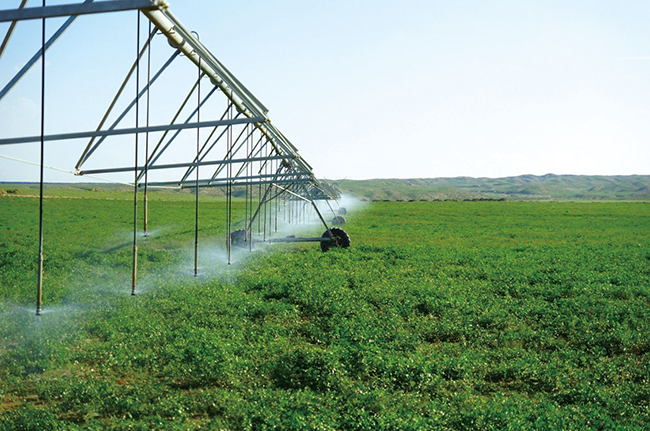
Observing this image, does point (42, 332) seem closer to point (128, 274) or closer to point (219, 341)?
point (219, 341)

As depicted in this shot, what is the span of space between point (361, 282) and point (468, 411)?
698 cm

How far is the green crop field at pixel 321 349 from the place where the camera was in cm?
552

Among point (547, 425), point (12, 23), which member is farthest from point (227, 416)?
point (12, 23)

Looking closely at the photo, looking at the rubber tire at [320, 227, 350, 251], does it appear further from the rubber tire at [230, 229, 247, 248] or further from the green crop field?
the green crop field

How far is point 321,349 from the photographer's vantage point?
24.1 ft

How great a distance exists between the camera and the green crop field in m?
5.52

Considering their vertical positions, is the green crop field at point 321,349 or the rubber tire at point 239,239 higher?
the rubber tire at point 239,239

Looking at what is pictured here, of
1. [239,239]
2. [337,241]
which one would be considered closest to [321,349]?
[337,241]

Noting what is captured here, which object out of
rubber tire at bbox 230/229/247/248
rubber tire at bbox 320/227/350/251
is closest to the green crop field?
rubber tire at bbox 230/229/247/248

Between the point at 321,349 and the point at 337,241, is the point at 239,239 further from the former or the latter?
the point at 321,349

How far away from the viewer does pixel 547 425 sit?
536cm

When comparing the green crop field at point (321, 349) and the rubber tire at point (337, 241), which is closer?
the green crop field at point (321, 349)

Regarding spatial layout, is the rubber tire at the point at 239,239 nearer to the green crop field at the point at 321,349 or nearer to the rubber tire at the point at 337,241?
the rubber tire at the point at 337,241

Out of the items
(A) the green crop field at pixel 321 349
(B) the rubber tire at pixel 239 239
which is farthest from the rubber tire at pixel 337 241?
(A) the green crop field at pixel 321 349
